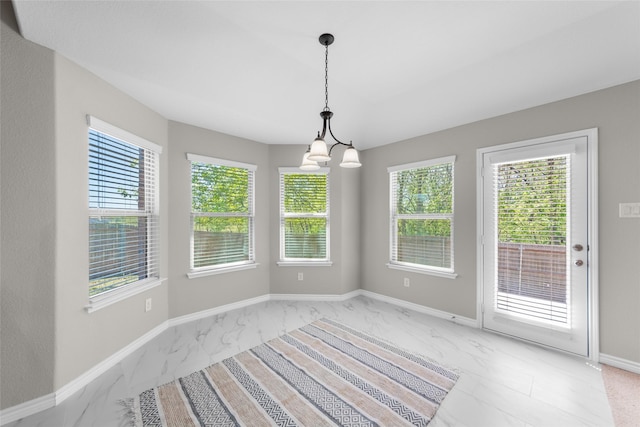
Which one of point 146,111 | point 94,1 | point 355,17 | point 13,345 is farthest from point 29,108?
point 355,17

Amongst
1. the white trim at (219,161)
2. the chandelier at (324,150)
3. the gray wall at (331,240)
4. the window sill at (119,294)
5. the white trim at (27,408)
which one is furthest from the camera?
the gray wall at (331,240)

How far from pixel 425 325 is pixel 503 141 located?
2.33 m

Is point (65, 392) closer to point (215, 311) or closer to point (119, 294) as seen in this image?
point (119, 294)

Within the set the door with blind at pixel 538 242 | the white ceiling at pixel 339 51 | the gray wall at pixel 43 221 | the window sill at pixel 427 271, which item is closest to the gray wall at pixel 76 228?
the gray wall at pixel 43 221

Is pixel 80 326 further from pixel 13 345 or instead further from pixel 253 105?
pixel 253 105

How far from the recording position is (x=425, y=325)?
3215 mm

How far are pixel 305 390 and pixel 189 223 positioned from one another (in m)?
2.36

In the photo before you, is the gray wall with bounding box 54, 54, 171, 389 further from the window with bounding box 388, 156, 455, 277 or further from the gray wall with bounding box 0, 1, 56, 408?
the window with bounding box 388, 156, 455, 277

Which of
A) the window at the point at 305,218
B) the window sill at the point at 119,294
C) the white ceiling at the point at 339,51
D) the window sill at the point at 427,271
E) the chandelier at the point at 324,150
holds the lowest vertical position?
the window sill at the point at 427,271

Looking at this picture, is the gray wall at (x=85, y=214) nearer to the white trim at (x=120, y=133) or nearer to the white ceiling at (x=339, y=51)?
the white trim at (x=120, y=133)

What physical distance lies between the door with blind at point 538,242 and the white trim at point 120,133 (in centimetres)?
376

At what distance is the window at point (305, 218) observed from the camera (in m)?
4.13

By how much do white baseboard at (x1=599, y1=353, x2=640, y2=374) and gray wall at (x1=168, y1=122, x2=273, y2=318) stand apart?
12.6 feet

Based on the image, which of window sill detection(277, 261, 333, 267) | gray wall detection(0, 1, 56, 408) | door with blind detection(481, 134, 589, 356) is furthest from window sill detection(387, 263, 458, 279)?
gray wall detection(0, 1, 56, 408)
